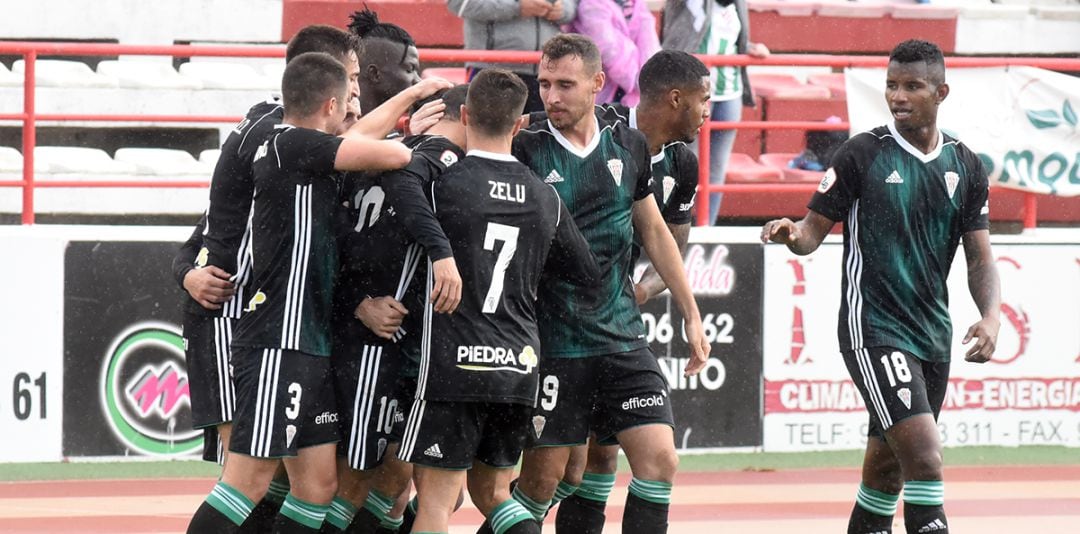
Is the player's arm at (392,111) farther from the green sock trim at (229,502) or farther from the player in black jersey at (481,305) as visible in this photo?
the green sock trim at (229,502)

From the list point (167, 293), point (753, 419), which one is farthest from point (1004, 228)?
point (167, 293)

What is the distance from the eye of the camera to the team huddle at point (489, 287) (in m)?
6.48

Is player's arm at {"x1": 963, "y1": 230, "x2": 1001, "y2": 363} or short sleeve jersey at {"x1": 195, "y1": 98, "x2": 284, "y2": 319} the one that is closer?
short sleeve jersey at {"x1": 195, "y1": 98, "x2": 284, "y2": 319}

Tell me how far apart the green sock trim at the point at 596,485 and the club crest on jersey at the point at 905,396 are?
1.26 metres

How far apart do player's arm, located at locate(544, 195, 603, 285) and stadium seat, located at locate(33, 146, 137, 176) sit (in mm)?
6873

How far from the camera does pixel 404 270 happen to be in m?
6.77

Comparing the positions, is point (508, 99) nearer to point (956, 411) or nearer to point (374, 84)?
point (374, 84)

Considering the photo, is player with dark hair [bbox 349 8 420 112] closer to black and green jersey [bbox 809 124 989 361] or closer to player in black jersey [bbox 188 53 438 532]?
player in black jersey [bbox 188 53 438 532]

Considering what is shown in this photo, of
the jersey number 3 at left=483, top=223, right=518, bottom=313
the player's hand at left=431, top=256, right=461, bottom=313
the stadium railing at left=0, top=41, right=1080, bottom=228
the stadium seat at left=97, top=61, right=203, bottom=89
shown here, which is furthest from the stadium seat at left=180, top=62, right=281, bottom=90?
the player's hand at left=431, top=256, right=461, bottom=313

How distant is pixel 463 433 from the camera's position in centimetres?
649

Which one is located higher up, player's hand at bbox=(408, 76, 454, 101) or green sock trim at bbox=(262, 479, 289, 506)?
player's hand at bbox=(408, 76, 454, 101)

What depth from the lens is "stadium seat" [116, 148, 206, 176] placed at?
13141 millimetres

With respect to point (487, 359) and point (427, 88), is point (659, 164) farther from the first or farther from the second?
point (487, 359)

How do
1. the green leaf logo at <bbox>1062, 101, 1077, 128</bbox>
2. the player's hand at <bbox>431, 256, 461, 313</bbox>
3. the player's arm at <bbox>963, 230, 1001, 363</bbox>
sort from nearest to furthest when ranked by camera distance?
the player's hand at <bbox>431, 256, 461, 313</bbox> → the player's arm at <bbox>963, 230, 1001, 363</bbox> → the green leaf logo at <bbox>1062, 101, 1077, 128</bbox>
